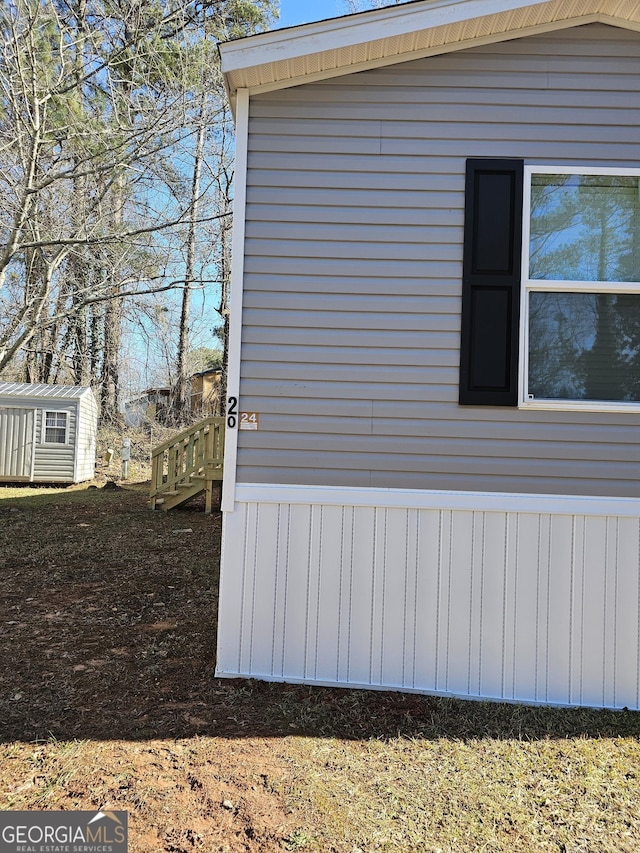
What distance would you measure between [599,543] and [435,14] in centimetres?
288

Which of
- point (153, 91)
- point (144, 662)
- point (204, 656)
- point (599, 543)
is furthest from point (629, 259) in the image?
point (153, 91)

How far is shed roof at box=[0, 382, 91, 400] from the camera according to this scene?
11.4 meters

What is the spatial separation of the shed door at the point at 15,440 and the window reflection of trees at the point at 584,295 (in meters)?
10.9

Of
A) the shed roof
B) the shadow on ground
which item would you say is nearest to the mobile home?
the shadow on ground

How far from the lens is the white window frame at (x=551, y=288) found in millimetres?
2947

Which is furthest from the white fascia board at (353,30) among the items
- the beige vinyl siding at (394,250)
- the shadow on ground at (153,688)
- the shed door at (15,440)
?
the shed door at (15,440)

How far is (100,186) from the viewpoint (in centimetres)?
753

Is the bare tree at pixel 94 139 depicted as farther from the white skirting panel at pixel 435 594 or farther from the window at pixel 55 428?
the white skirting panel at pixel 435 594

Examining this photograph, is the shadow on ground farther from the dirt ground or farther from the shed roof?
the shed roof

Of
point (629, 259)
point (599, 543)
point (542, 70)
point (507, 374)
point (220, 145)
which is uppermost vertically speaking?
point (220, 145)

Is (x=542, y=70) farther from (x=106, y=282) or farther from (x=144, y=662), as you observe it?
(x=106, y=282)

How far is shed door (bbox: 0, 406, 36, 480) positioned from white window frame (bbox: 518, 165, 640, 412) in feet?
35.4

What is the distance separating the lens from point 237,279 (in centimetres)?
308

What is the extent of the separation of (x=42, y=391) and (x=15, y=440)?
1.14 metres
